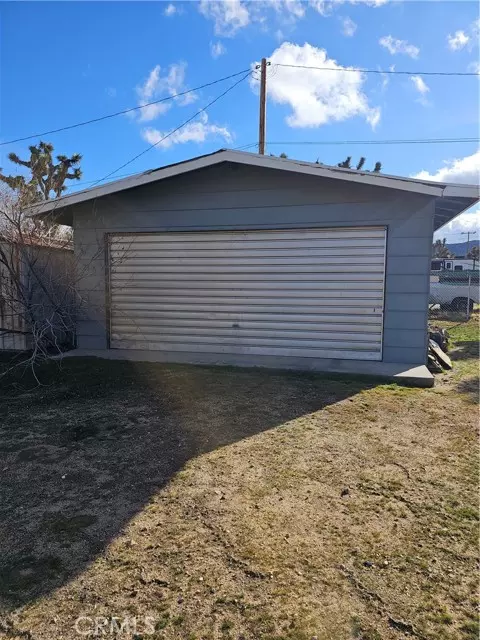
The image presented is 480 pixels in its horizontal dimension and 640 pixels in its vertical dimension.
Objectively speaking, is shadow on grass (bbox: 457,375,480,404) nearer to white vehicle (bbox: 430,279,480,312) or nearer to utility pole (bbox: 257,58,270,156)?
utility pole (bbox: 257,58,270,156)

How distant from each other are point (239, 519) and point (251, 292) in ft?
16.8

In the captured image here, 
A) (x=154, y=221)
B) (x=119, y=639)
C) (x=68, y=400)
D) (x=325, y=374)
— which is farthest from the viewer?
(x=154, y=221)

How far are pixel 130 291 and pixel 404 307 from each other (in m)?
4.95

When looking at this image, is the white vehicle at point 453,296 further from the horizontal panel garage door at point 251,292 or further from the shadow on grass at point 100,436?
the shadow on grass at point 100,436

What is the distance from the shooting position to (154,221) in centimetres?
752

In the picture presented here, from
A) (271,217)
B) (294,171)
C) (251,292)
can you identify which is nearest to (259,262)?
(251,292)

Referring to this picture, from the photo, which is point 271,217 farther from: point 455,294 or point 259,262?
point 455,294

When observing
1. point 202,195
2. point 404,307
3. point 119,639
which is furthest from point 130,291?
point 119,639

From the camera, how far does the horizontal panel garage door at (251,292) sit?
22.4 feet

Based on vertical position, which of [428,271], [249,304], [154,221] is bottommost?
[249,304]

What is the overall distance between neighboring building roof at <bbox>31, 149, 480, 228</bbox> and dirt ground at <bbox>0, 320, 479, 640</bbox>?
3111mm

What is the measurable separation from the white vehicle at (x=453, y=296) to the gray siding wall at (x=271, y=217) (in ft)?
38.3

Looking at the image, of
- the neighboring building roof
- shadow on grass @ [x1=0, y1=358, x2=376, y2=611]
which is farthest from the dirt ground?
the neighboring building roof

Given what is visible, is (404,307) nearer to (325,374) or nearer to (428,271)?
(428,271)
